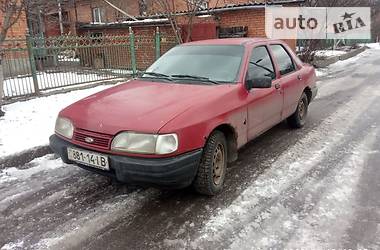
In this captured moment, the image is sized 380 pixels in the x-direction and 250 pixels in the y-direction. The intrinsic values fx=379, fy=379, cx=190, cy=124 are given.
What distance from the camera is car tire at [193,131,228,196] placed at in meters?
3.72

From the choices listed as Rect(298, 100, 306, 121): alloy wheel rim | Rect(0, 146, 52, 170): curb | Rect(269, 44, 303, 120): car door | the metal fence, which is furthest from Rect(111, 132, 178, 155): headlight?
the metal fence

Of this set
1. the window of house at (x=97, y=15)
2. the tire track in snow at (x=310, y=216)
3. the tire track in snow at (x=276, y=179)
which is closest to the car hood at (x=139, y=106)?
the tire track in snow at (x=276, y=179)

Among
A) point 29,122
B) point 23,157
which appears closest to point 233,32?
point 29,122

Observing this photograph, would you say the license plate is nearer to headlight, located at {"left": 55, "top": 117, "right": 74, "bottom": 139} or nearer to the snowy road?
headlight, located at {"left": 55, "top": 117, "right": 74, "bottom": 139}

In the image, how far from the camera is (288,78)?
5613mm

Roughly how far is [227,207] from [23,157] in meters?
3.05

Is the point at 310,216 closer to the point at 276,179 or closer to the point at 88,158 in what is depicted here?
the point at 276,179

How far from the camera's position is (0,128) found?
20.9ft

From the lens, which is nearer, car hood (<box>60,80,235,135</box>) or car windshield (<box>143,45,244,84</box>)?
car hood (<box>60,80,235,135</box>)

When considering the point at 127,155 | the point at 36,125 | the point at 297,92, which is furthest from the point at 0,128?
the point at 297,92

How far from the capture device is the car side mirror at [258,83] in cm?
432

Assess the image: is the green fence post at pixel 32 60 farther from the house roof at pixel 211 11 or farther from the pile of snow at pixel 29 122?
the house roof at pixel 211 11

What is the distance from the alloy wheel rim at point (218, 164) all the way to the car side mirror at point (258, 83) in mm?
880

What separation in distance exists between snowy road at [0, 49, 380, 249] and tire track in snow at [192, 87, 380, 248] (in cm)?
1
